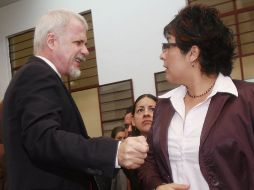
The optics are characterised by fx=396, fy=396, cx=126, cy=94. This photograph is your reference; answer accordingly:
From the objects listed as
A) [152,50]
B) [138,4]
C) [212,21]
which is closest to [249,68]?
[152,50]

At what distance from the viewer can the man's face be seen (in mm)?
1812

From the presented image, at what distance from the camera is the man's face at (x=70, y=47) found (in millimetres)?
1812

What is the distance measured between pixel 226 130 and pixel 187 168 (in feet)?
0.83

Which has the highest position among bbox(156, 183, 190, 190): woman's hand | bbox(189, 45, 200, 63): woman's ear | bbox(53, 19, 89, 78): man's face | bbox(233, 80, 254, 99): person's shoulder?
bbox(53, 19, 89, 78): man's face

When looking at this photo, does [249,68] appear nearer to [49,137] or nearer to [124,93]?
[124,93]

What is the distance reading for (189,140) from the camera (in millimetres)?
1773

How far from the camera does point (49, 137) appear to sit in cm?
144

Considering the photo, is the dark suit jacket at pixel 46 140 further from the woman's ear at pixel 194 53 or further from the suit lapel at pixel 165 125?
the woman's ear at pixel 194 53

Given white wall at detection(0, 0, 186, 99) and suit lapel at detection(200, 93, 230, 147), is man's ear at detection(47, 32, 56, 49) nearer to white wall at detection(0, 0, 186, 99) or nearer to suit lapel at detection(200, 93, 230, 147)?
suit lapel at detection(200, 93, 230, 147)

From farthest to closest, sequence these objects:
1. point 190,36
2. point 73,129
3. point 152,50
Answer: point 152,50 → point 190,36 → point 73,129

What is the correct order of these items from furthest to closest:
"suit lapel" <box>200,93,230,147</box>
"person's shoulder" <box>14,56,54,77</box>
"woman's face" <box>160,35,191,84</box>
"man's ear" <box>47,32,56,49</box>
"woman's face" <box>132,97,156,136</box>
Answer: "woman's face" <box>132,97,156,136</box>, "woman's face" <box>160,35,191,84</box>, "man's ear" <box>47,32,56,49</box>, "suit lapel" <box>200,93,230,147</box>, "person's shoulder" <box>14,56,54,77</box>

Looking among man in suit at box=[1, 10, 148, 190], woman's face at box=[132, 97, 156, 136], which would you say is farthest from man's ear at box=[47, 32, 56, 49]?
woman's face at box=[132, 97, 156, 136]

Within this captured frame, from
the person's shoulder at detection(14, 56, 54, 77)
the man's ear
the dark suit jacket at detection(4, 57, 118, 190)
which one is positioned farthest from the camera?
the man's ear

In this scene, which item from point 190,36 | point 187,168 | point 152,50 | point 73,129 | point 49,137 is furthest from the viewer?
point 152,50
